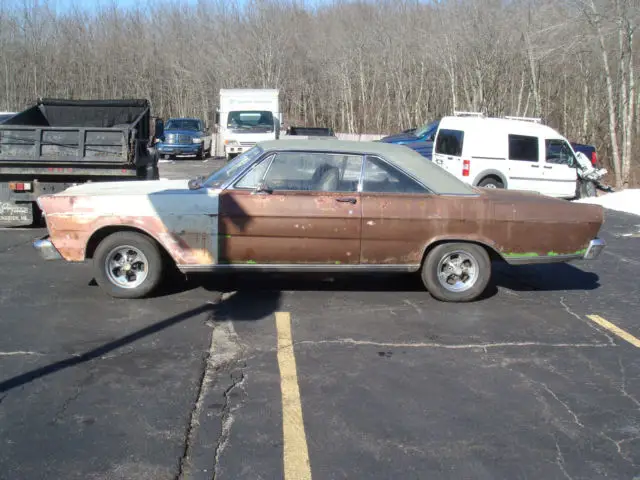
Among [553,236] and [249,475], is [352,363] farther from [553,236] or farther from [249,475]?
[553,236]

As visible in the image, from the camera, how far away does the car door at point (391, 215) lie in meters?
6.16

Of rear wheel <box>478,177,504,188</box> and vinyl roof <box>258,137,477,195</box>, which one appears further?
rear wheel <box>478,177,504,188</box>

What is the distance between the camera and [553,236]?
251 inches

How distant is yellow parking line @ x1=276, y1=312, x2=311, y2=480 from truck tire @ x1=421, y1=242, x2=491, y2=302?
1.73 meters

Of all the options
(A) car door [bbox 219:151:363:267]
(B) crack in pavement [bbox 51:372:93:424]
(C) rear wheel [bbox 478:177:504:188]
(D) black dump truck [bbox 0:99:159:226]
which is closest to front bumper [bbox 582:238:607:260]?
(A) car door [bbox 219:151:363:267]

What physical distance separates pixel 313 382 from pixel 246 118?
19223 mm

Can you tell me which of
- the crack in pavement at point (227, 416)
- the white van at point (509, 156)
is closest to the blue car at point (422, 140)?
the white van at point (509, 156)

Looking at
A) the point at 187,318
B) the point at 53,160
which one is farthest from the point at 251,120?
the point at 187,318

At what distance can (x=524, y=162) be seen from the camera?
14.4 m

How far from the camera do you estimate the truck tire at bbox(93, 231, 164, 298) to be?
20.0 ft

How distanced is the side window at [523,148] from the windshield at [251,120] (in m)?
10.3

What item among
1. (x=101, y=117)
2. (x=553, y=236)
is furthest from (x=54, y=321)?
(x=101, y=117)

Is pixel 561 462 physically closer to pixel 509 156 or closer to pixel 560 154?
pixel 509 156

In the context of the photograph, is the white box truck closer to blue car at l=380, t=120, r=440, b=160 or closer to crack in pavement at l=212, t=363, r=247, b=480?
blue car at l=380, t=120, r=440, b=160
